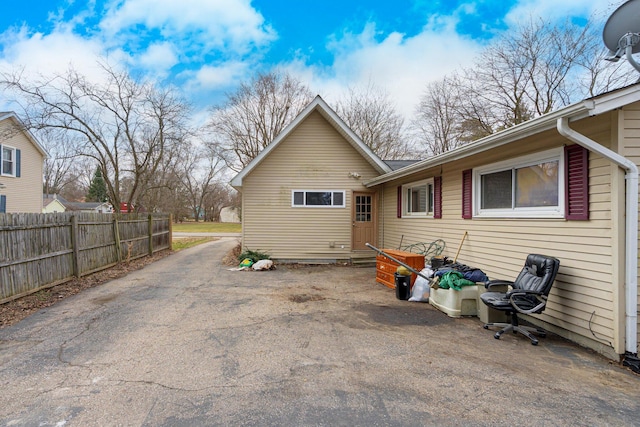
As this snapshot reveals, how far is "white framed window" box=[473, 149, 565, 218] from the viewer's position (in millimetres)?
4527

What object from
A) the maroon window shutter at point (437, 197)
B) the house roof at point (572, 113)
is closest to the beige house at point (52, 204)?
the maroon window shutter at point (437, 197)

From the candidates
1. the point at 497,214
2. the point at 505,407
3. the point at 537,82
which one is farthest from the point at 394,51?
the point at 505,407

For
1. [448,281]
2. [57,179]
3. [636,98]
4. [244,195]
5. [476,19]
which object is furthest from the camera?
[57,179]

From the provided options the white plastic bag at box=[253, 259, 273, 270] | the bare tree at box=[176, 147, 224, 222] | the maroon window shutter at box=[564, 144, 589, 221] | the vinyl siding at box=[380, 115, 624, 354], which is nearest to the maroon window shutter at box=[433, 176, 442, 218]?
the vinyl siding at box=[380, 115, 624, 354]

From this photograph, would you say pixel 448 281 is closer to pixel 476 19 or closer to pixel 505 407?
pixel 505 407

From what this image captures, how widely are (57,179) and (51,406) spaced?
4536cm

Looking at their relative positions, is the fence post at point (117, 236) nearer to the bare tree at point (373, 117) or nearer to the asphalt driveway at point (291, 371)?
the asphalt driveway at point (291, 371)

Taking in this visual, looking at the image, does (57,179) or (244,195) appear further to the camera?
(57,179)

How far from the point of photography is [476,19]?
13.4 m

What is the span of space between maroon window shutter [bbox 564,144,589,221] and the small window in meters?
19.8

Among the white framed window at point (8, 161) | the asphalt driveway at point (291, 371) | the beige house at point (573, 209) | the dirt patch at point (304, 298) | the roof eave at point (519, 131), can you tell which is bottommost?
the dirt patch at point (304, 298)

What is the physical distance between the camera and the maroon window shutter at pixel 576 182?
400 centimetres

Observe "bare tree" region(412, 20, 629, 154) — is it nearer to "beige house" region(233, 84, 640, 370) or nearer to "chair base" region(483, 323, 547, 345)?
"beige house" region(233, 84, 640, 370)

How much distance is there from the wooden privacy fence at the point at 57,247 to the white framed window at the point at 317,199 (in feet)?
18.2
